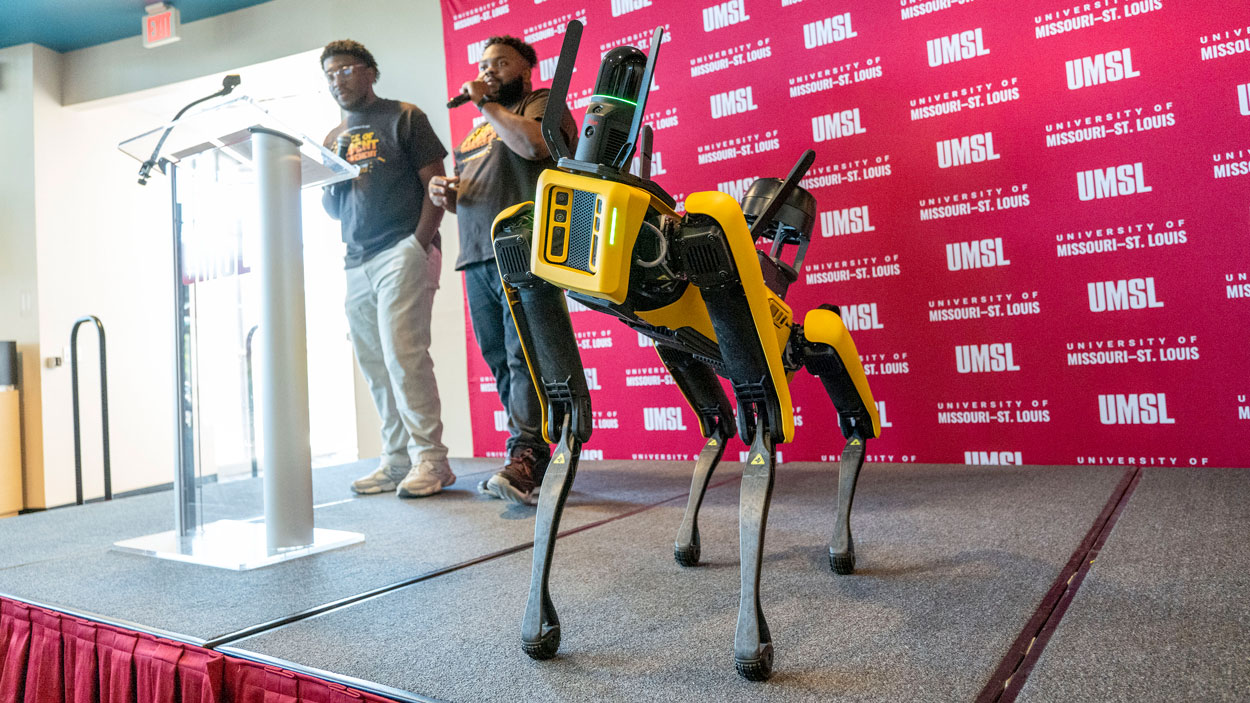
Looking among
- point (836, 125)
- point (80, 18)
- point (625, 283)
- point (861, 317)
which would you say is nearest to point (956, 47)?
point (836, 125)

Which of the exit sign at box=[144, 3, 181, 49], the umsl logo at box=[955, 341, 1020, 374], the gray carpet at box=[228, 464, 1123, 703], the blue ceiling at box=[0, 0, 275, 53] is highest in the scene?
the blue ceiling at box=[0, 0, 275, 53]

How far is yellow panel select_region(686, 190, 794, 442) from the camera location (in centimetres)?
105

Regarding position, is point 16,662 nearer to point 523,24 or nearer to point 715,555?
point 715,555

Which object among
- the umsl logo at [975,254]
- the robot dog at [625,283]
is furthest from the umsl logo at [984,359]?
the robot dog at [625,283]

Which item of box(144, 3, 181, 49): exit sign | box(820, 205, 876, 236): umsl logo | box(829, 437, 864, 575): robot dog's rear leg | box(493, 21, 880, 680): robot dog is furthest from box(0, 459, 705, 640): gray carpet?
box(144, 3, 181, 49): exit sign

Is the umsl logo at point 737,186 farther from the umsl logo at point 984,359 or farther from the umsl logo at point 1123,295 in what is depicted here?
the umsl logo at point 1123,295

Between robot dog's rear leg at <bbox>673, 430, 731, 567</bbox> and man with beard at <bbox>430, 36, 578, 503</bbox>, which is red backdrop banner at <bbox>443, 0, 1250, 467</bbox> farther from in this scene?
robot dog's rear leg at <bbox>673, 430, 731, 567</bbox>

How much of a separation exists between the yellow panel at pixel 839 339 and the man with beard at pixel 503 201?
116cm

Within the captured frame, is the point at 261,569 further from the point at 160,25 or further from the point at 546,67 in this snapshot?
the point at 160,25

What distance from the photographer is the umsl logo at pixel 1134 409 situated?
2.45 meters

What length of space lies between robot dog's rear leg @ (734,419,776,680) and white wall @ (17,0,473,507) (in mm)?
3114

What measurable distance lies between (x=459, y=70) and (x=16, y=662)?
328cm

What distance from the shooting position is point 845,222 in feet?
9.70

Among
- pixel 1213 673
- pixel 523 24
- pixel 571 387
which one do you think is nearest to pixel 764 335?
pixel 571 387
